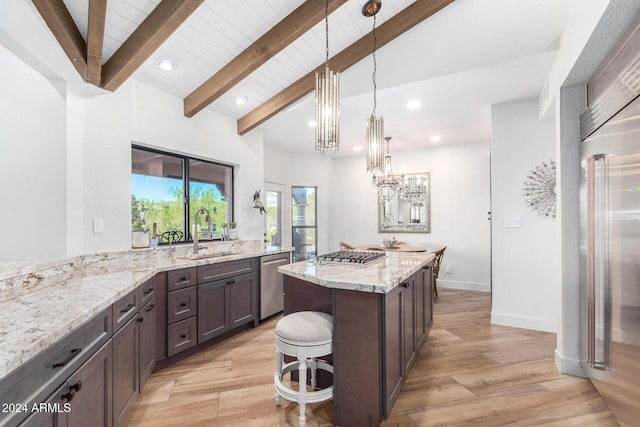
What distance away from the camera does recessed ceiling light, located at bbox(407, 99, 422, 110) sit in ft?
12.0

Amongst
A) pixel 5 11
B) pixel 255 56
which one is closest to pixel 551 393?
pixel 255 56

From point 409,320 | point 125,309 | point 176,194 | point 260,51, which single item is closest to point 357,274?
point 409,320

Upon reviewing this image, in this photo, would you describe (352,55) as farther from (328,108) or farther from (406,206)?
(406,206)

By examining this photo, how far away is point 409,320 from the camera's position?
227 centimetres

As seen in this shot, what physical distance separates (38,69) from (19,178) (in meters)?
0.78

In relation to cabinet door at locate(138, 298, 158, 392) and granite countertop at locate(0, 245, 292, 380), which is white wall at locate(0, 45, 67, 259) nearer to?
granite countertop at locate(0, 245, 292, 380)

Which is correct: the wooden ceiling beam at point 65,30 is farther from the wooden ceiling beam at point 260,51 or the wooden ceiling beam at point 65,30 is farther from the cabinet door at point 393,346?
the cabinet door at point 393,346

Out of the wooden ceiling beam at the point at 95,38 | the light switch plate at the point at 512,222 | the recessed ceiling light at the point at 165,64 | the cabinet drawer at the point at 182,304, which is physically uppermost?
the recessed ceiling light at the point at 165,64

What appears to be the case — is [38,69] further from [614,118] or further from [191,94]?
[614,118]

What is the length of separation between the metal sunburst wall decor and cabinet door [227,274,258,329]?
10.9 feet

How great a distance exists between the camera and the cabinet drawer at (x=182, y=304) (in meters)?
2.58

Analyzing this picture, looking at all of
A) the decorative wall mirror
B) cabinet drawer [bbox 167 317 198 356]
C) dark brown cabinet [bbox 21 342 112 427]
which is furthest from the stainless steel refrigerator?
the decorative wall mirror

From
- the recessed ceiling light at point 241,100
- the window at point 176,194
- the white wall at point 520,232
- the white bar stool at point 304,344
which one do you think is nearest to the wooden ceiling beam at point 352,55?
the recessed ceiling light at point 241,100

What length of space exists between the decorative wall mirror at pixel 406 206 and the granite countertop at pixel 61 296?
4.06 metres
